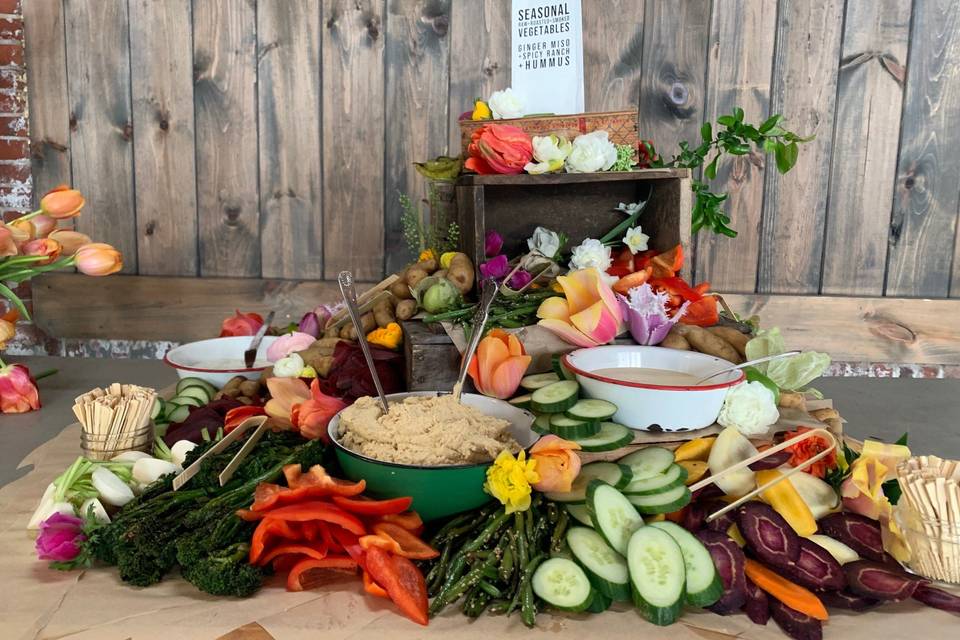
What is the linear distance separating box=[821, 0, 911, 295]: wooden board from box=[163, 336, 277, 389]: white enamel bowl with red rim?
1.66 meters

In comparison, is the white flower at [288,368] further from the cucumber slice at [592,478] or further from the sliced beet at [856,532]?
the sliced beet at [856,532]

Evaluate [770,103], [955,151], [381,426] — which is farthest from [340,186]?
[955,151]

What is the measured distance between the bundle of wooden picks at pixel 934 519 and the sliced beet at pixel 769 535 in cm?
14

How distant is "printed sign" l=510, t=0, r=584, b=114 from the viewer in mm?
1582

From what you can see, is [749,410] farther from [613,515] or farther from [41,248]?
[41,248]

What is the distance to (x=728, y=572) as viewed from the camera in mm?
924

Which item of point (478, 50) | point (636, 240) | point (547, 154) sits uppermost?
point (478, 50)

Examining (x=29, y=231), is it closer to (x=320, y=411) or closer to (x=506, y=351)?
(x=320, y=411)

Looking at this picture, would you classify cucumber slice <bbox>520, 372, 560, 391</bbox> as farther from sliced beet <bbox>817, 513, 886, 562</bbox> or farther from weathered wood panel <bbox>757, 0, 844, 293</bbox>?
weathered wood panel <bbox>757, 0, 844, 293</bbox>

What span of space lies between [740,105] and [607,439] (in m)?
1.63

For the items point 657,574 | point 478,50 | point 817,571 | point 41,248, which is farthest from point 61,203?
point 817,571

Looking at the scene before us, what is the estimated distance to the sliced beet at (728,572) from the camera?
36.2 inches

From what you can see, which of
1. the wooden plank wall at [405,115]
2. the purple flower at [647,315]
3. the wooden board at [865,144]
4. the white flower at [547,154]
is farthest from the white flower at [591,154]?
the wooden board at [865,144]

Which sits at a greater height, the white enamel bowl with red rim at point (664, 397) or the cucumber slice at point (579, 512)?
the white enamel bowl with red rim at point (664, 397)
